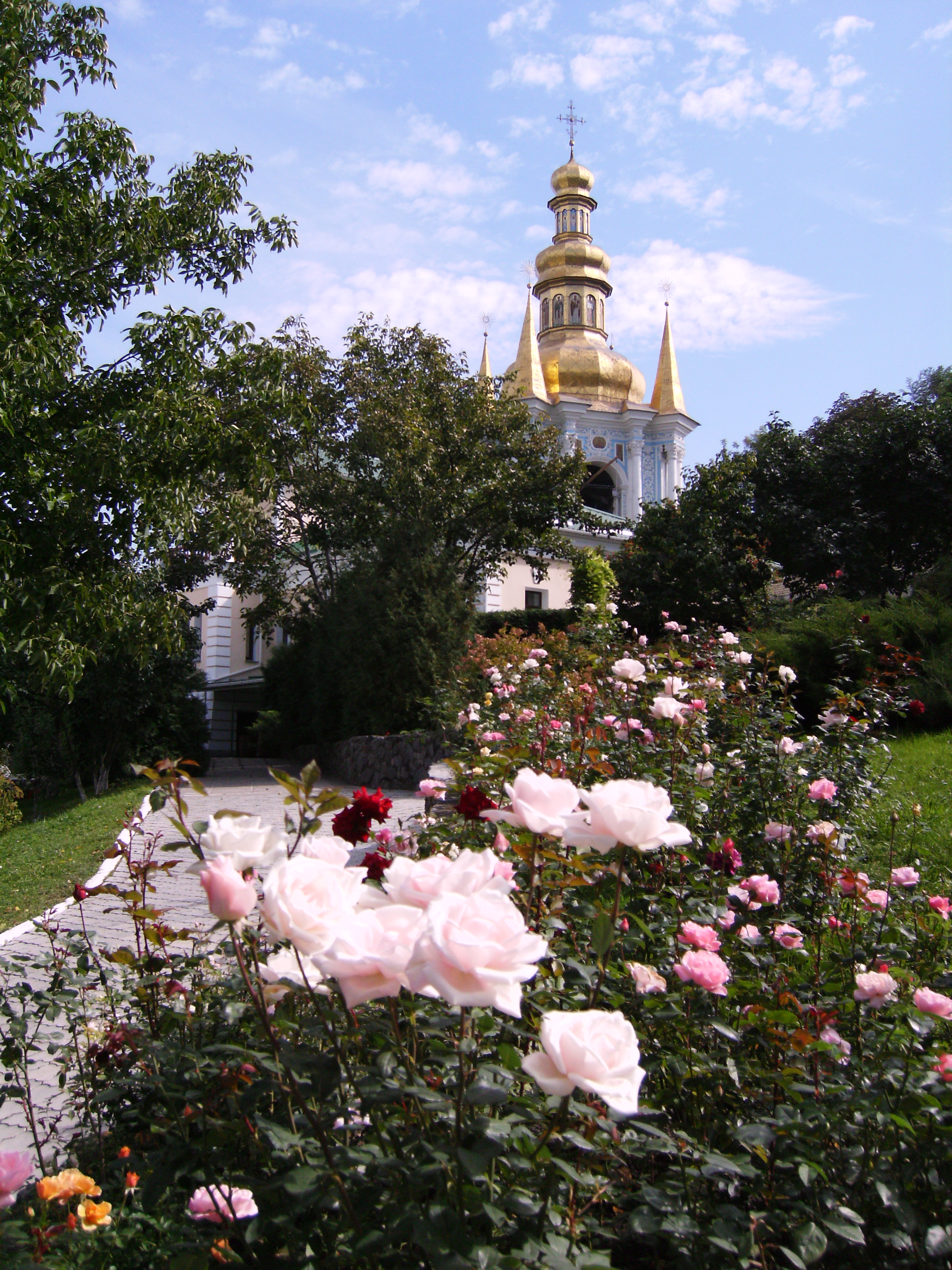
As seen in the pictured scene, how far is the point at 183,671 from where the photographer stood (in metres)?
16.9

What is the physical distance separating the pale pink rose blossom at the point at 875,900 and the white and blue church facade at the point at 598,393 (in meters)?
34.9

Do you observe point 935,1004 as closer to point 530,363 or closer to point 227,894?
point 227,894

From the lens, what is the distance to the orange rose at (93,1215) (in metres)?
1.38

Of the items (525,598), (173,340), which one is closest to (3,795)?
(173,340)

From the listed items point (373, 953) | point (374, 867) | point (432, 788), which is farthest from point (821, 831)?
point (373, 953)

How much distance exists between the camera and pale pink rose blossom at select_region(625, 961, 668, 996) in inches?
70.5

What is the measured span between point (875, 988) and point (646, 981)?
0.55m

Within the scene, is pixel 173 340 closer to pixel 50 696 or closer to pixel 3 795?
pixel 3 795

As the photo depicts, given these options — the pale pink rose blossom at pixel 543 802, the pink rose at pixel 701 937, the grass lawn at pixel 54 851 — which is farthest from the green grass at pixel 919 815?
the grass lawn at pixel 54 851

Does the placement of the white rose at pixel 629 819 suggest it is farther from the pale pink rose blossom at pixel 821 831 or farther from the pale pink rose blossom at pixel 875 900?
the pale pink rose blossom at pixel 821 831

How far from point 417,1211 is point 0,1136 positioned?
8.35 ft

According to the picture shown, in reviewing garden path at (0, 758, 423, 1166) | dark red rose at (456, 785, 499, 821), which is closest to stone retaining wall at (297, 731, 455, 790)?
garden path at (0, 758, 423, 1166)

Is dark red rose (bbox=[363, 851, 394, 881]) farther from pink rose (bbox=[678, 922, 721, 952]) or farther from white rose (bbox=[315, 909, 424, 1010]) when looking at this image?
white rose (bbox=[315, 909, 424, 1010])

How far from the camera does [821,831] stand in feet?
9.46
